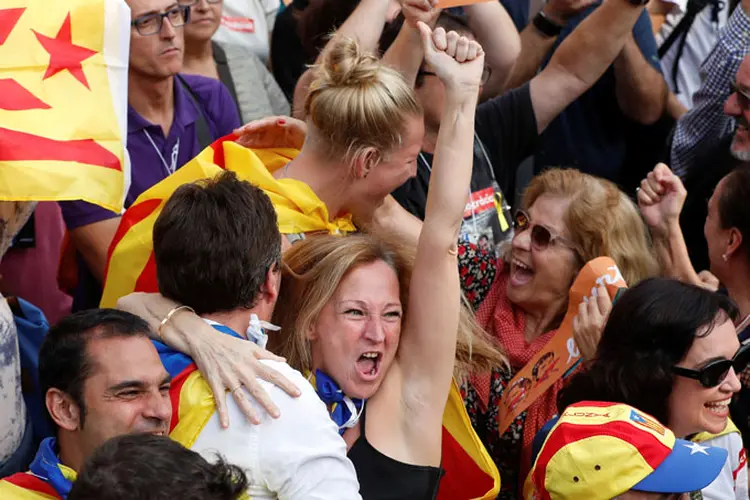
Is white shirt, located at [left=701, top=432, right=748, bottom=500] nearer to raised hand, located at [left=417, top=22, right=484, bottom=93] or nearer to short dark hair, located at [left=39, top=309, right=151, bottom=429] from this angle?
raised hand, located at [left=417, top=22, right=484, bottom=93]

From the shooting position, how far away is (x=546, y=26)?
5066 millimetres

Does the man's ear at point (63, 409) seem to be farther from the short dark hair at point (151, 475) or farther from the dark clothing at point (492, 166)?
the dark clothing at point (492, 166)

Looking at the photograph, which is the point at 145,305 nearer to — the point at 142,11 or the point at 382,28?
the point at 142,11

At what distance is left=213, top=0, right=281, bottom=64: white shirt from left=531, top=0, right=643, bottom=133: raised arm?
1486mm

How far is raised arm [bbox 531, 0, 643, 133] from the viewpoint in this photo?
14.5ft

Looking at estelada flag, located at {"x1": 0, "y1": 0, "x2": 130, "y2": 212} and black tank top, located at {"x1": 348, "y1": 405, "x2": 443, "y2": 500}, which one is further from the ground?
estelada flag, located at {"x1": 0, "y1": 0, "x2": 130, "y2": 212}

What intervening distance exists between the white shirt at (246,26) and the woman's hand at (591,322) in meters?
2.48

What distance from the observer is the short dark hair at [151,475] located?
1834 millimetres

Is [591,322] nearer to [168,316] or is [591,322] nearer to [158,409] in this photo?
[168,316]

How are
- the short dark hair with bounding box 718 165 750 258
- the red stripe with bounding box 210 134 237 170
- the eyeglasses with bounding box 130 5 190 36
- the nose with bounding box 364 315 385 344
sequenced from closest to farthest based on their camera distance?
the nose with bounding box 364 315 385 344 < the red stripe with bounding box 210 134 237 170 < the short dark hair with bounding box 718 165 750 258 < the eyeglasses with bounding box 130 5 190 36

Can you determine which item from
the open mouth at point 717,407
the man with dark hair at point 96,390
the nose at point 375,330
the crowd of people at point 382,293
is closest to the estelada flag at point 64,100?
the crowd of people at point 382,293

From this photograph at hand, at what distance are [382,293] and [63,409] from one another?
0.82m

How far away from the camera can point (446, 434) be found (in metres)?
3.06

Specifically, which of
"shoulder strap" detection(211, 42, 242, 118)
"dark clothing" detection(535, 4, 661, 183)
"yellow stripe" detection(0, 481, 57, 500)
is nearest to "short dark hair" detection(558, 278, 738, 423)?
"yellow stripe" detection(0, 481, 57, 500)
